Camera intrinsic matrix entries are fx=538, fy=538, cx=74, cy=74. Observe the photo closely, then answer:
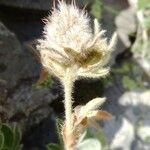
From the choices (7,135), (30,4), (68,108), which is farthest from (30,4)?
(68,108)

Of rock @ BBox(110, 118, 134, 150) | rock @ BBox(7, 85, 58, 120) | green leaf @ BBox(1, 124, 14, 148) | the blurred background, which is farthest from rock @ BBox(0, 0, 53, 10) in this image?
rock @ BBox(110, 118, 134, 150)

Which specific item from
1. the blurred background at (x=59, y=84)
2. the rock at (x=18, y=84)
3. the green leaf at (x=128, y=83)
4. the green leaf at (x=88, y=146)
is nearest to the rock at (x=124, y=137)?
the blurred background at (x=59, y=84)

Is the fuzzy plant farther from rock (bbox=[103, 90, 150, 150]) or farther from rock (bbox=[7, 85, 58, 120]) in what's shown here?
rock (bbox=[103, 90, 150, 150])

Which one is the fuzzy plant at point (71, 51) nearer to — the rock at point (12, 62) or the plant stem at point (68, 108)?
the plant stem at point (68, 108)

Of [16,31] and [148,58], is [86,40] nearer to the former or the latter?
[16,31]

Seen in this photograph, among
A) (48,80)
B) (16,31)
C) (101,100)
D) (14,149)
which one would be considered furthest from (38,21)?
(101,100)
